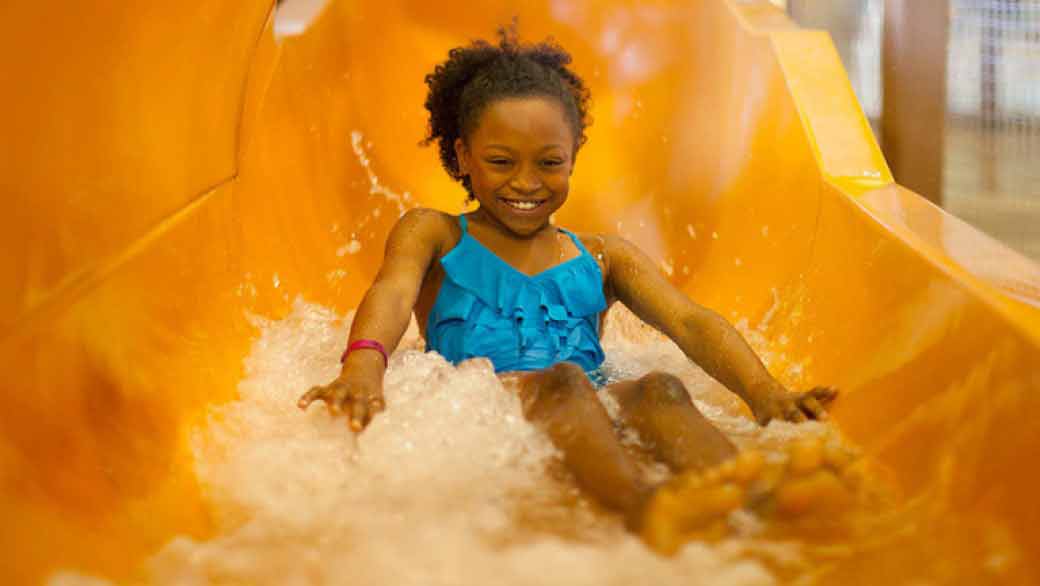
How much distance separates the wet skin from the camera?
982mm

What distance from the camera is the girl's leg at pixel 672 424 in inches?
38.2

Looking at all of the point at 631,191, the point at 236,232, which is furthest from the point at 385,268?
the point at 631,191

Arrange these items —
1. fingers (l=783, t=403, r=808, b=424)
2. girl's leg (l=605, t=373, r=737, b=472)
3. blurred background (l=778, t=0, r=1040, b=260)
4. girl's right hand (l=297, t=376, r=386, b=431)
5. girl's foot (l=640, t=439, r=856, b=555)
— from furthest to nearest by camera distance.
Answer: blurred background (l=778, t=0, r=1040, b=260), fingers (l=783, t=403, r=808, b=424), girl's right hand (l=297, t=376, r=386, b=431), girl's leg (l=605, t=373, r=737, b=472), girl's foot (l=640, t=439, r=856, b=555)

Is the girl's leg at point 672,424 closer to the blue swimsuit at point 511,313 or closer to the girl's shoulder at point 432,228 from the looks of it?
the blue swimsuit at point 511,313

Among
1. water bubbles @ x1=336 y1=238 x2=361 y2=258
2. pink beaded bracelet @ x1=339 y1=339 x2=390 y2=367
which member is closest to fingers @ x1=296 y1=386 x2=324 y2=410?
pink beaded bracelet @ x1=339 y1=339 x2=390 y2=367

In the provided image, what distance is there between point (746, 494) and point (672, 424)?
0.16m

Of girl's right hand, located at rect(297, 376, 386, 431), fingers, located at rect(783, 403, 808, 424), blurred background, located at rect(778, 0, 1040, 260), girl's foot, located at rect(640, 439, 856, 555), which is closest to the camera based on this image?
girl's foot, located at rect(640, 439, 856, 555)

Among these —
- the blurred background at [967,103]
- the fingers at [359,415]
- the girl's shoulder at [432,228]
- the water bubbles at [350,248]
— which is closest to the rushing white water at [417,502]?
the fingers at [359,415]

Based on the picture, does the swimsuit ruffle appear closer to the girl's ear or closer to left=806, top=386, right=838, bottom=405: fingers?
the girl's ear

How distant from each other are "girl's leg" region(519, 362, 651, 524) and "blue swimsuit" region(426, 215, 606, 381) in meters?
0.21

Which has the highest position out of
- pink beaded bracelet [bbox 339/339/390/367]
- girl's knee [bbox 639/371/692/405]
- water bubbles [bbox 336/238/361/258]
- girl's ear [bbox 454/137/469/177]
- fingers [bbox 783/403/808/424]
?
girl's ear [bbox 454/137/469/177]

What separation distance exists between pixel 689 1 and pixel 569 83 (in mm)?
635

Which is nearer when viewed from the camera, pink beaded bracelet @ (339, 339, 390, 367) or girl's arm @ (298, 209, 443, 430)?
girl's arm @ (298, 209, 443, 430)

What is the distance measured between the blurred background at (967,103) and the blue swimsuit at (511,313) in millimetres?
1062
